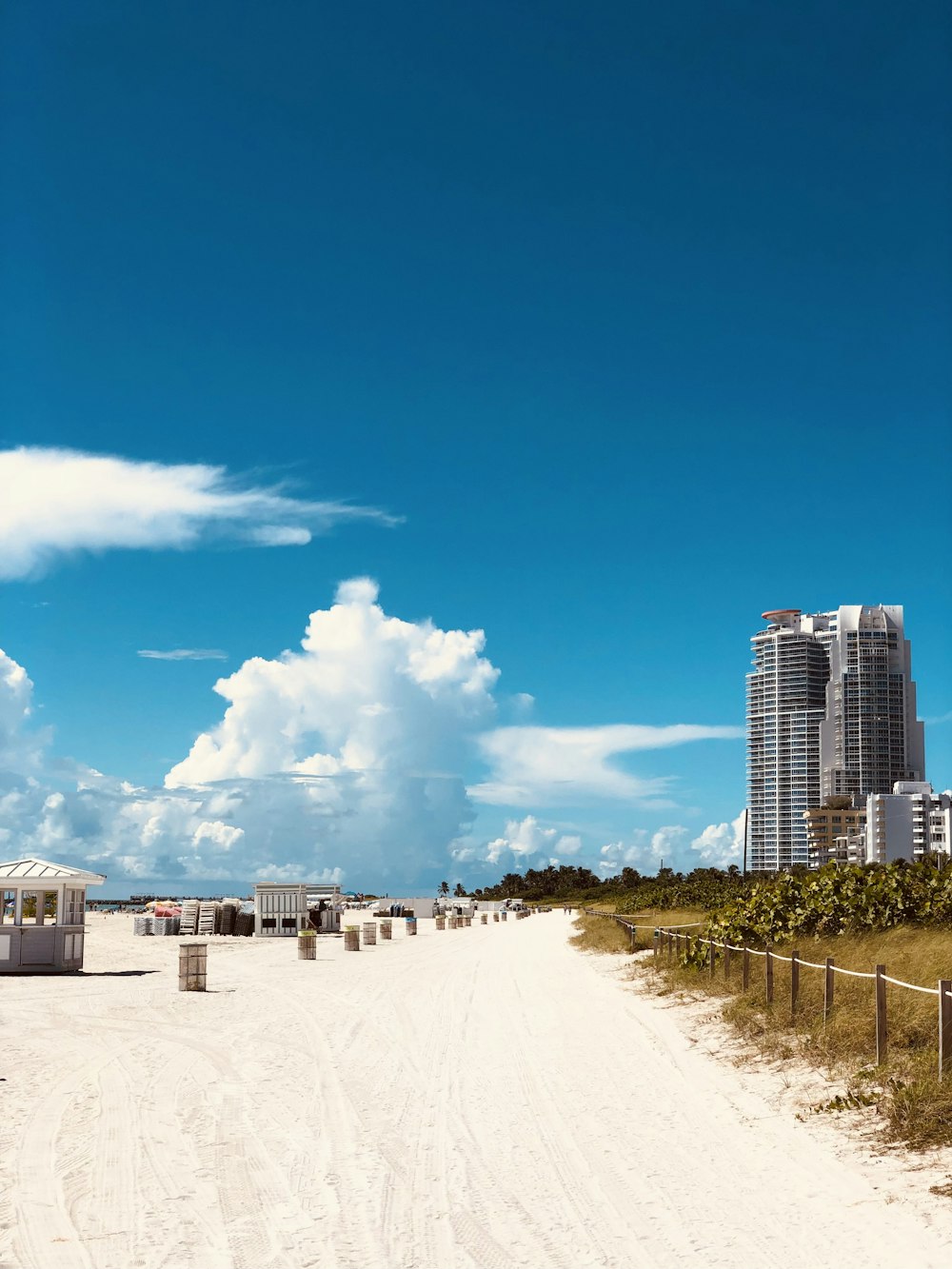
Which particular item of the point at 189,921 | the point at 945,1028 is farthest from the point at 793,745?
the point at 945,1028

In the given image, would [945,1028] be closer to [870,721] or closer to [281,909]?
[281,909]

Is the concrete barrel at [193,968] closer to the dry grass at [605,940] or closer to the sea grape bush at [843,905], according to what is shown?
the sea grape bush at [843,905]

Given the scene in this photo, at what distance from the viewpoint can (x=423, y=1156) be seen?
28.2 ft

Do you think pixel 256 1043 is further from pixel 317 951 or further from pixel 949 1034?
pixel 317 951

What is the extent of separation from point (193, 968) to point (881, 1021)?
14625 millimetres

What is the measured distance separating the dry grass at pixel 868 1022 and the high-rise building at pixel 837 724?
17808cm

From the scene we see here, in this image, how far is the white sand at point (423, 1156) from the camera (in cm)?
645

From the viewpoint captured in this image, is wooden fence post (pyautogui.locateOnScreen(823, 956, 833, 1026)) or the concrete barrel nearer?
wooden fence post (pyautogui.locateOnScreen(823, 956, 833, 1026))

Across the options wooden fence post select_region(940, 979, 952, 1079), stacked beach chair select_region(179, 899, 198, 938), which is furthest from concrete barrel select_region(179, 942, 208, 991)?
stacked beach chair select_region(179, 899, 198, 938)

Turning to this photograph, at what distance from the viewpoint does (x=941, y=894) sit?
19.9m

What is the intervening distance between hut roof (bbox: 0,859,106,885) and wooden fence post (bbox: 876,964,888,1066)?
716 inches

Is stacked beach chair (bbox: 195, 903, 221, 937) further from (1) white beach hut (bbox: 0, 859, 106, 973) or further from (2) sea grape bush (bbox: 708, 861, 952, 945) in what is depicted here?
(2) sea grape bush (bbox: 708, 861, 952, 945)

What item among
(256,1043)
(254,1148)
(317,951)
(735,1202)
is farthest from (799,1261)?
(317,951)

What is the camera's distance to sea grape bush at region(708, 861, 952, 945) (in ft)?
65.4
